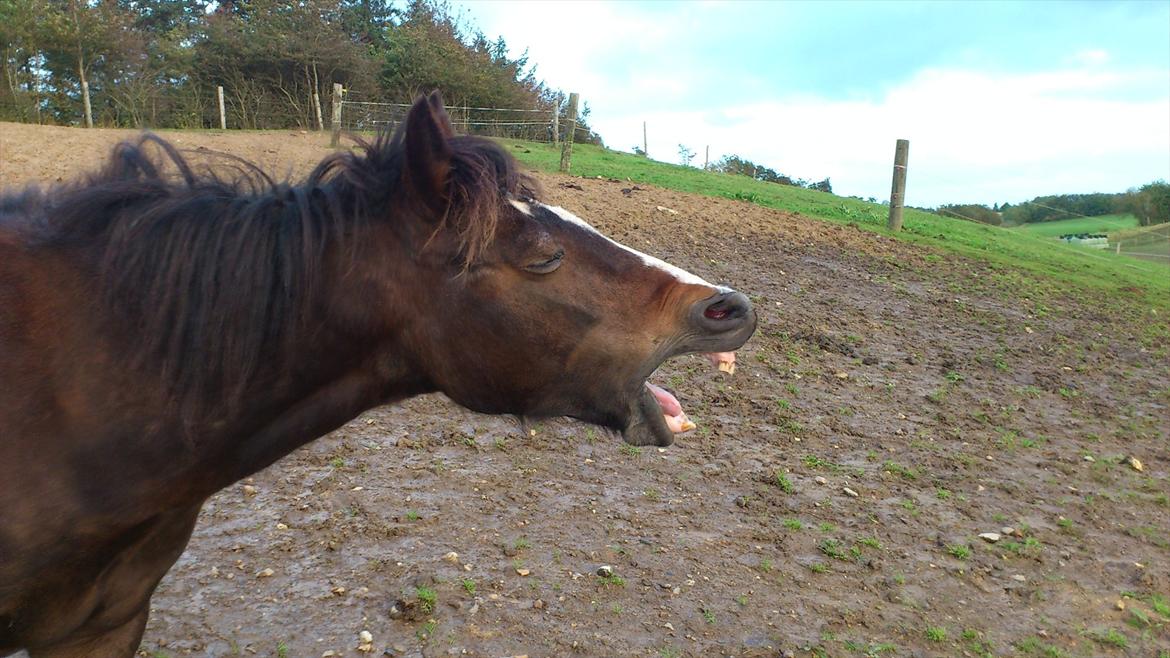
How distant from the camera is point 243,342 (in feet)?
6.01

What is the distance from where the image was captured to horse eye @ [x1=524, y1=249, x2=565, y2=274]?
79.5 inches

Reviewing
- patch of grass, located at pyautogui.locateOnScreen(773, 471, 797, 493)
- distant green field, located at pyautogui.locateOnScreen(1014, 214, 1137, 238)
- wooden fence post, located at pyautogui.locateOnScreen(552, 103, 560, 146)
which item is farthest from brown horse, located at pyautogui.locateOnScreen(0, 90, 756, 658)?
distant green field, located at pyautogui.locateOnScreen(1014, 214, 1137, 238)

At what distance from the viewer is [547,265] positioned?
2.03m

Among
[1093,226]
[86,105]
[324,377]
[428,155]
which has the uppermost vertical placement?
[86,105]

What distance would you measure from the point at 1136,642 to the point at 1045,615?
0.38 metres

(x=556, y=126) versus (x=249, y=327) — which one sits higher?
(x=556, y=126)

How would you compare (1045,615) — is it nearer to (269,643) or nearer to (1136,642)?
(1136,642)

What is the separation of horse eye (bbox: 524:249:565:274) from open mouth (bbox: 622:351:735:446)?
0.45 meters

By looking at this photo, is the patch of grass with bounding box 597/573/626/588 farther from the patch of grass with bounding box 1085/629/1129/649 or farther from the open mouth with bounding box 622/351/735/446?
the patch of grass with bounding box 1085/629/1129/649

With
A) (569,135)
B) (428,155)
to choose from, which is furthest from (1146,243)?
(428,155)

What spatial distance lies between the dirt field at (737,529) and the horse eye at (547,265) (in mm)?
1408

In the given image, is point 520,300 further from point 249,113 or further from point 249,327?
point 249,113

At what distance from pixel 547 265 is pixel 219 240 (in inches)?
31.2

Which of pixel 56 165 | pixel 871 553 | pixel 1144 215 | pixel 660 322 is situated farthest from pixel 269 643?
pixel 1144 215
